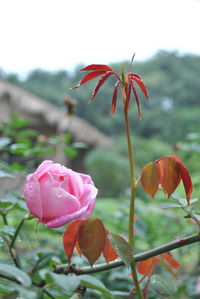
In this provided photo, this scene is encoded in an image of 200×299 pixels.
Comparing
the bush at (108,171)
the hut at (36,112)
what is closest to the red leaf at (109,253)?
the hut at (36,112)

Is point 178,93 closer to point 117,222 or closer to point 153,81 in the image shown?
point 153,81

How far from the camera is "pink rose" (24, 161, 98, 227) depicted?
10.2 inches

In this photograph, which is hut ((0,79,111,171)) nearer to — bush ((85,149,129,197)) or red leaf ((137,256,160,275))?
bush ((85,149,129,197))

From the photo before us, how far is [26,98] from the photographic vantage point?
18.1ft

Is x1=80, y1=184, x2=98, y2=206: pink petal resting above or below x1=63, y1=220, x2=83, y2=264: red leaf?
above

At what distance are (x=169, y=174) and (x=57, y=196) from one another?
0.27 ft

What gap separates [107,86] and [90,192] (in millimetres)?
12320

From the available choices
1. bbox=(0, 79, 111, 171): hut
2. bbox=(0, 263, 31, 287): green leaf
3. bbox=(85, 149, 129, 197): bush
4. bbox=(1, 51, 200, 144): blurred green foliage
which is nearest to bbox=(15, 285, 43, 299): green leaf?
bbox=(0, 263, 31, 287): green leaf

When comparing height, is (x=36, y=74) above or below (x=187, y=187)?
above

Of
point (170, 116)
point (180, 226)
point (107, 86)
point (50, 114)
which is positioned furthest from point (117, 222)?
point (107, 86)

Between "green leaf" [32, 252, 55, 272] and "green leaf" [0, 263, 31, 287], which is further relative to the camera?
"green leaf" [32, 252, 55, 272]

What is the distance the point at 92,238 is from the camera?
10.4 inches

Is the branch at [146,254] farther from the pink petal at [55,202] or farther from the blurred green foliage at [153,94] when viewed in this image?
the blurred green foliage at [153,94]

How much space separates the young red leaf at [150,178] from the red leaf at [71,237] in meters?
0.05
